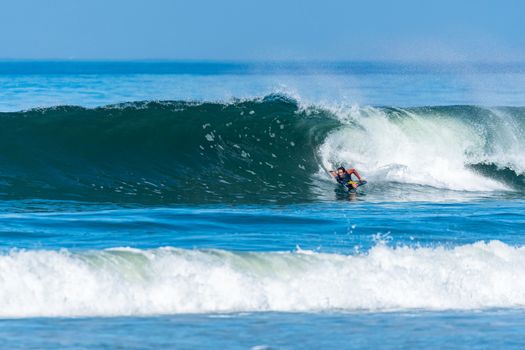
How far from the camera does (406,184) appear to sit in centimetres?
2369

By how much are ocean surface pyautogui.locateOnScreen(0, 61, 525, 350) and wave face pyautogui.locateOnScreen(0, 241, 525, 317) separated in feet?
0.09

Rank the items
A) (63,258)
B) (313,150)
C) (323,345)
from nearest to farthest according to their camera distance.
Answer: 1. (323,345)
2. (63,258)
3. (313,150)

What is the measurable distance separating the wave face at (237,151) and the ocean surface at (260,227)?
66 mm

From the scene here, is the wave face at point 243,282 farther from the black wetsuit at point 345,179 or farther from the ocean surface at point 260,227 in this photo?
the black wetsuit at point 345,179

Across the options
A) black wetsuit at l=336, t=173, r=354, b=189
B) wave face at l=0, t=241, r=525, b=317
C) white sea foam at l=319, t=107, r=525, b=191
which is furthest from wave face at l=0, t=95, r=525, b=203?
wave face at l=0, t=241, r=525, b=317

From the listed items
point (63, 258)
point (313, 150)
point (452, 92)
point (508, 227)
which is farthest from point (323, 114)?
point (452, 92)

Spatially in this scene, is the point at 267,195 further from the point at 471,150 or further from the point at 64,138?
the point at 471,150

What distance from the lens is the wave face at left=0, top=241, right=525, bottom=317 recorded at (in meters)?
11.4

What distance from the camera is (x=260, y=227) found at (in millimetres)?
16234

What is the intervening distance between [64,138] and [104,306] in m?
13.8

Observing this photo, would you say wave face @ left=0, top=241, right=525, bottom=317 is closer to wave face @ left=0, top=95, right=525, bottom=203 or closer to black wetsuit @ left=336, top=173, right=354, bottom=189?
wave face @ left=0, top=95, right=525, bottom=203

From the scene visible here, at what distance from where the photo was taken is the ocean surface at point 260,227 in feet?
34.8

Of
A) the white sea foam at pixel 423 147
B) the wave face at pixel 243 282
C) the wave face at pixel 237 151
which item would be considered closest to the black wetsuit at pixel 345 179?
the wave face at pixel 237 151

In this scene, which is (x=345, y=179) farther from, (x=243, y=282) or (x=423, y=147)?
(x=243, y=282)
